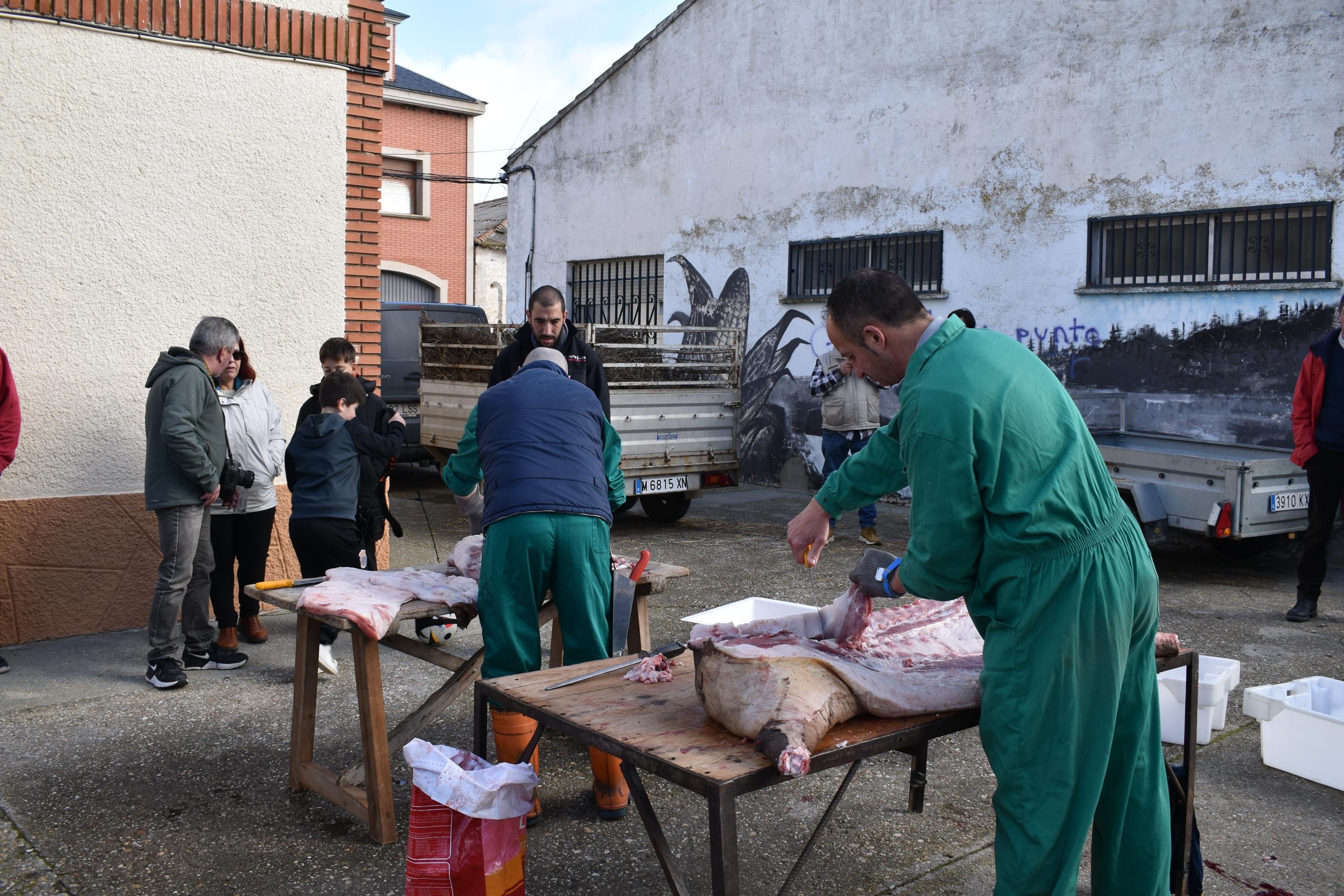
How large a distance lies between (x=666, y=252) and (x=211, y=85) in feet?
26.5

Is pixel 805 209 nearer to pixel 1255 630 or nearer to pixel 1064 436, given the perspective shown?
pixel 1255 630

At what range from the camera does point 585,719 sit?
2.77 metres

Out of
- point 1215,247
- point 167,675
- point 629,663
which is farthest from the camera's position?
point 1215,247

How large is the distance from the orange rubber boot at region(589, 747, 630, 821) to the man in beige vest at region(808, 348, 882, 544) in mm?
5486

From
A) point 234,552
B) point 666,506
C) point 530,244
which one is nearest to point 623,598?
point 234,552

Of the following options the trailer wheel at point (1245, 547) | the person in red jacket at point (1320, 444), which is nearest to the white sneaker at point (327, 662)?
the person in red jacket at point (1320, 444)

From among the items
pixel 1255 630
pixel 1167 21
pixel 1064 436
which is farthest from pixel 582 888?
pixel 1167 21

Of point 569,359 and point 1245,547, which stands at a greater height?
point 569,359

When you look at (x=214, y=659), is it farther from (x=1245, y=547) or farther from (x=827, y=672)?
(x=1245, y=547)

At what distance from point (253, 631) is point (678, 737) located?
4.18 metres

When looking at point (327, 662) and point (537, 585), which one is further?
point (327, 662)

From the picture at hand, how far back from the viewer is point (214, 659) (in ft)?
18.5

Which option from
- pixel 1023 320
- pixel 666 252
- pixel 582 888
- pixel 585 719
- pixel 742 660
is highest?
pixel 666 252

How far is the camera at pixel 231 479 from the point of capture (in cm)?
552
